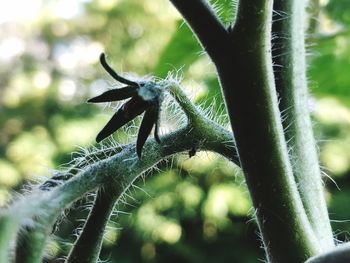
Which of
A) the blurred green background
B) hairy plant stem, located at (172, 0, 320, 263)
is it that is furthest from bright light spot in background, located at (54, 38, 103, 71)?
hairy plant stem, located at (172, 0, 320, 263)

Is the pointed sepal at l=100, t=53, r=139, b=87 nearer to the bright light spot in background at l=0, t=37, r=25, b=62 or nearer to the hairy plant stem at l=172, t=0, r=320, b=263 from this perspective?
the hairy plant stem at l=172, t=0, r=320, b=263

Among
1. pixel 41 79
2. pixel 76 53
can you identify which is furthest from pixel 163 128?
pixel 76 53

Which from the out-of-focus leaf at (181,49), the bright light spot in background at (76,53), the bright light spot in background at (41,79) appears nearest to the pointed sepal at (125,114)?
the out-of-focus leaf at (181,49)

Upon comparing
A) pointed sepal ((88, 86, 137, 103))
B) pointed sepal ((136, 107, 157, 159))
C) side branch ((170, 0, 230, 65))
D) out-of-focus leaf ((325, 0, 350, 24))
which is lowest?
pointed sepal ((136, 107, 157, 159))

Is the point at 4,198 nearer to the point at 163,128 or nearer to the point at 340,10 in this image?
the point at 163,128

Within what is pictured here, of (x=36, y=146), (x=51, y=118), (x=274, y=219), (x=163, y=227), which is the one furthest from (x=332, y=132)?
(x=274, y=219)

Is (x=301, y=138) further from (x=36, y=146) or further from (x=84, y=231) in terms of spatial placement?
(x=36, y=146)

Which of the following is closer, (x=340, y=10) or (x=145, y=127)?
(x=145, y=127)
